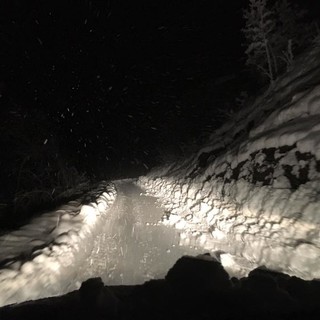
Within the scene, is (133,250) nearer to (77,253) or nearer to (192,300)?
(77,253)

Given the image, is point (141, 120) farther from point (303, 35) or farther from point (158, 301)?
point (158, 301)

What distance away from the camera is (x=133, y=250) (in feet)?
17.1

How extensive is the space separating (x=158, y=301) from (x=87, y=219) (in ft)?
12.0

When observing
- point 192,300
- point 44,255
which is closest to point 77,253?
point 44,255

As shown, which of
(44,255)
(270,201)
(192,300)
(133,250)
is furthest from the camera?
(270,201)

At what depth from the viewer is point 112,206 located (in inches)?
380

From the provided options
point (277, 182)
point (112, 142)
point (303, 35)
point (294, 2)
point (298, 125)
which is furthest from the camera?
Answer: point (112, 142)

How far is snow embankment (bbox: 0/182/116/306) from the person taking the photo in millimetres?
3625

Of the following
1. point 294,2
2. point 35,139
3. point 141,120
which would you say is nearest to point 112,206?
point 35,139

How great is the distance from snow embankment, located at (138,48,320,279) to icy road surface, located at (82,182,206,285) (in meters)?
0.41

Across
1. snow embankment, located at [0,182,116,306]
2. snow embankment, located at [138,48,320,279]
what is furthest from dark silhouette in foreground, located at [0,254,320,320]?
snow embankment, located at [138,48,320,279]

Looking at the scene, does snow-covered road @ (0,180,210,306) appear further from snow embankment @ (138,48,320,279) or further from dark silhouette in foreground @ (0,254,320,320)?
snow embankment @ (138,48,320,279)

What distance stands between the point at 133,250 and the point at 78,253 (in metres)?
1.08

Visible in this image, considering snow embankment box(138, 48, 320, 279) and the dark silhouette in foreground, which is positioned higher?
snow embankment box(138, 48, 320, 279)
